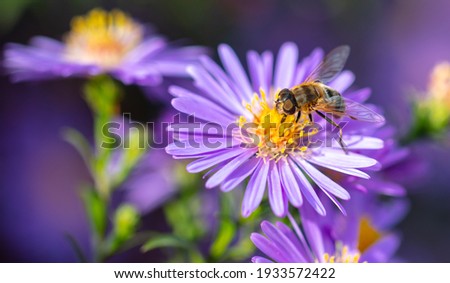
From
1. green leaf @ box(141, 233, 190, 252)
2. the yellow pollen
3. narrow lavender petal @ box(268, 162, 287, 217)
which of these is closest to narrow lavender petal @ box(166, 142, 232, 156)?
narrow lavender petal @ box(268, 162, 287, 217)

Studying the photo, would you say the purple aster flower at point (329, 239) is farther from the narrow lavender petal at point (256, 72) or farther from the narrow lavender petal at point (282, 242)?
the narrow lavender petal at point (256, 72)

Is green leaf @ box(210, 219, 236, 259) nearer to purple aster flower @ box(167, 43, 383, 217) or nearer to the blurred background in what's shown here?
purple aster flower @ box(167, 43, 383, 217)

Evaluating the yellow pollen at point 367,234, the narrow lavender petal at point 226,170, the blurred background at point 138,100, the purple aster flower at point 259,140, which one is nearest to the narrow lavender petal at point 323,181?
the purple aster flower at point 259,140

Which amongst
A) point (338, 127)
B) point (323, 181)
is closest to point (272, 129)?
point (338, 127)

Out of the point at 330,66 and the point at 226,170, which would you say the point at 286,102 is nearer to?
the point at 330,66

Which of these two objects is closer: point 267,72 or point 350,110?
point 350,110
